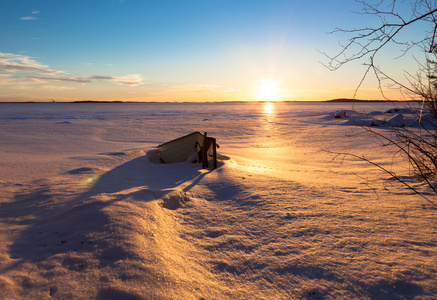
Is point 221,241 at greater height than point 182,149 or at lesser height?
lesser

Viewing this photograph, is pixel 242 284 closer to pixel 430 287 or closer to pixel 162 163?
pixel 430 287

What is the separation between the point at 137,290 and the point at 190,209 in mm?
2314

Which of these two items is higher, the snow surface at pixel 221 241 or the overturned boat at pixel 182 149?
the overturned boat at pixel 182 149

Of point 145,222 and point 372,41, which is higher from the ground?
point 372,41

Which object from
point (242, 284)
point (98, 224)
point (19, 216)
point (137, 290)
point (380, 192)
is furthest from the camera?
point (380, 192)

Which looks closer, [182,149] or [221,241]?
[221,241]

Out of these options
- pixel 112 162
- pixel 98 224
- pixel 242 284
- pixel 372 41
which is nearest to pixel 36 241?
pixel 98 224

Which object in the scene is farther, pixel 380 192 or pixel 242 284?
pixel 380 192

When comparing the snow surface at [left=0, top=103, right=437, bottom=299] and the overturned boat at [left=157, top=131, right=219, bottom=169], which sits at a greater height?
the overturned boat at [left=157, top=131, right=219, bottom=169]

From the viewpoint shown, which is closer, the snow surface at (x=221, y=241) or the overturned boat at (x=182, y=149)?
the snow surface at (x=221, y=241)

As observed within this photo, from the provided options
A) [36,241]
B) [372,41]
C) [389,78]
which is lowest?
[36,241]

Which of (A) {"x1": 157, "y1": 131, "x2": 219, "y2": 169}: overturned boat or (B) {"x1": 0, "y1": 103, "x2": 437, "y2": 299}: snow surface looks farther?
(A) {"x1": 157, "y1": 131, "x2": 219, "y2": 169}: overturned boat

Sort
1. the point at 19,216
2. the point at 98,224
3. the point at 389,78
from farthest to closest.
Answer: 1. the point at 19,216
2. the point at 98,224
3. the point at 389,78

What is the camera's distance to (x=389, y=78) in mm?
2885
